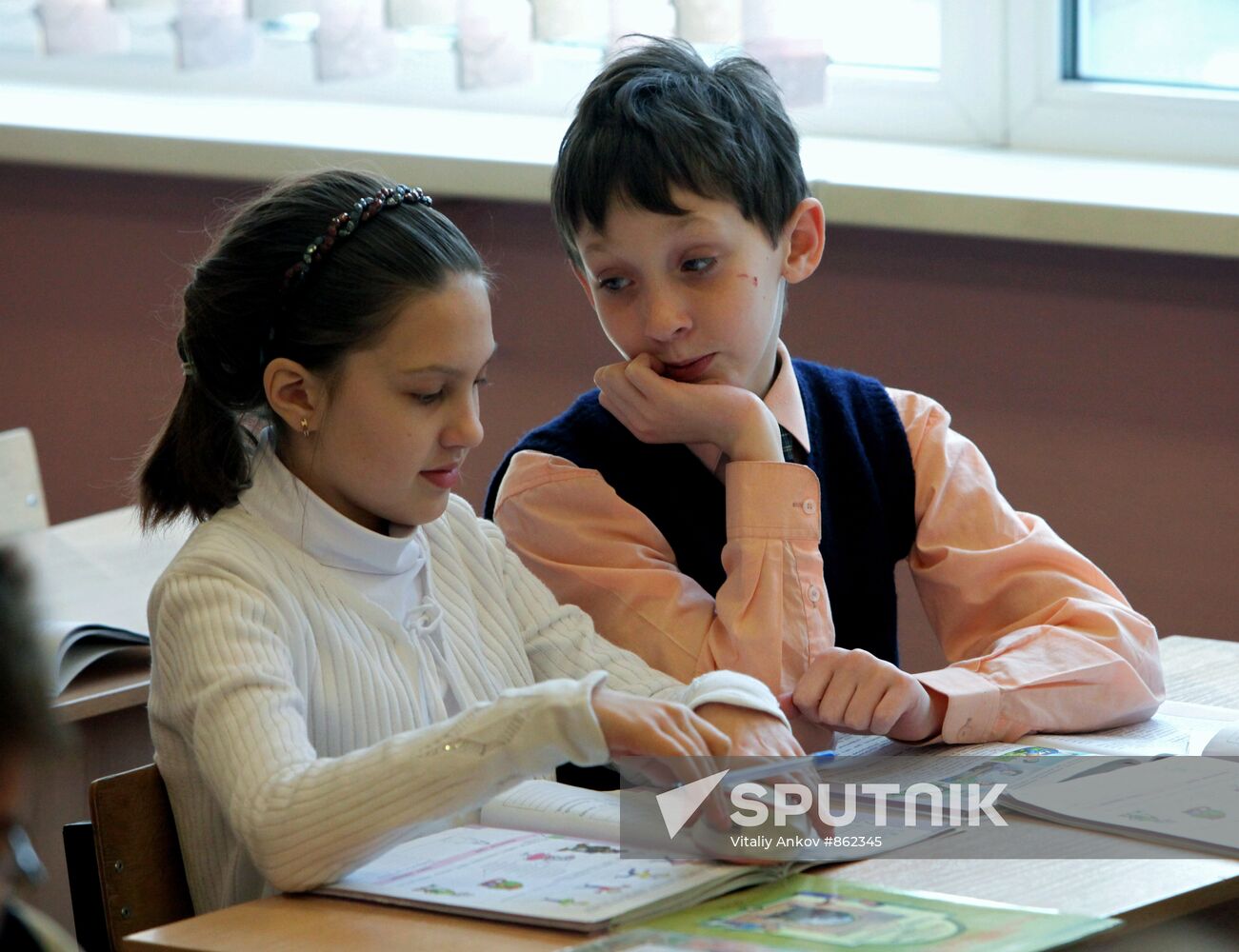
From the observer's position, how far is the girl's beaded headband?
4.77 feet

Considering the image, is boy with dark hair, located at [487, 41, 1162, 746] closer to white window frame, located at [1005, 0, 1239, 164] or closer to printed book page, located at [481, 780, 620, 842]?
printed book page, located at [481, 780, 620, 842]

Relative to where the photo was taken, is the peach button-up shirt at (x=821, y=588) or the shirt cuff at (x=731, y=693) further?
the peach button-up shirt at (x=821, y=588)

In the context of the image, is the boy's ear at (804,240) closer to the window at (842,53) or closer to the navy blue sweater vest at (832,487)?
the navy blue sweater vest at (832,487)

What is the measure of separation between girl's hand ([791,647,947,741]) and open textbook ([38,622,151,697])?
764 millimetres

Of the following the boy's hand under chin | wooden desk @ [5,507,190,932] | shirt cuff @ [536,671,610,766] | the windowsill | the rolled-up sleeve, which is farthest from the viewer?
the windowsill

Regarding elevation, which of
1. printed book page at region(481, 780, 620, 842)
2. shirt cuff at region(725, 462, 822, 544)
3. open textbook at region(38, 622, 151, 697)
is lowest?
open textbook at region(38, 622, 151, 697)

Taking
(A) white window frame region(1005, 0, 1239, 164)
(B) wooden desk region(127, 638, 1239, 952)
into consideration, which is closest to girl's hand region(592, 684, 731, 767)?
(B) wooden desk region(127, 638, 1239, 952)

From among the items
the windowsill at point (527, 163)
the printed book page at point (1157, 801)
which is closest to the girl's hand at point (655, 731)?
the printed book page at point (1157, 801)

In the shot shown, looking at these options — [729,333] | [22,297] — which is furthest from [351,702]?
[22,297]

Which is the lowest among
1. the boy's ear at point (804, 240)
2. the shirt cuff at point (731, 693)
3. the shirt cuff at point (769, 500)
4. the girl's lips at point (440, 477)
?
the shirt cuff at point (731, 693)

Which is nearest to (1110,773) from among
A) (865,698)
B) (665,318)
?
(865,698)

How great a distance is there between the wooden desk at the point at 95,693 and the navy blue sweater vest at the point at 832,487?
40 cm

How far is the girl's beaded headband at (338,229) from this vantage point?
1.46 m

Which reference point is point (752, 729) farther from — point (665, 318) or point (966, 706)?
point (665, 318)
